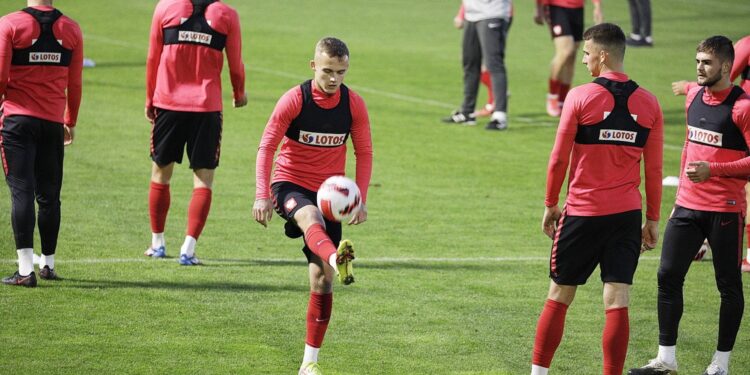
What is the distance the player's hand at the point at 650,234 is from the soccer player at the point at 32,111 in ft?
15.3

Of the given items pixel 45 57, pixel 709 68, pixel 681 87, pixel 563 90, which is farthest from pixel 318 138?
pixel 563 90

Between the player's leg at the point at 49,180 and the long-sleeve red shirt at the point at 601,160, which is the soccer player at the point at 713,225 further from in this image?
the player's leg at the point at 49,180

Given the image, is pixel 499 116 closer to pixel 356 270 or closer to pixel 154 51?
pixel 356 270

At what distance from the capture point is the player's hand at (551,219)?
22.5 ft

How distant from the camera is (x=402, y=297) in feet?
30.5

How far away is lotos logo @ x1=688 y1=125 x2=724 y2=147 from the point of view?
7613mm

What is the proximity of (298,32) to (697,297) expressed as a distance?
17311 millimetres

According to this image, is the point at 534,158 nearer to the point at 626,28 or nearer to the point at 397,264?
the point at 397,264

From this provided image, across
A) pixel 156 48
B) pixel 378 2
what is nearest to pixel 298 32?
pixel 378 2

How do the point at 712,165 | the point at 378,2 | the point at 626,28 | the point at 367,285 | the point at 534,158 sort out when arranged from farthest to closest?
the point at 378,2, the point at 626,28, the point at 534,158, the point at 367,285, the point at 712,165

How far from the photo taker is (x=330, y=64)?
23.3 feet

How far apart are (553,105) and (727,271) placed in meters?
11.1

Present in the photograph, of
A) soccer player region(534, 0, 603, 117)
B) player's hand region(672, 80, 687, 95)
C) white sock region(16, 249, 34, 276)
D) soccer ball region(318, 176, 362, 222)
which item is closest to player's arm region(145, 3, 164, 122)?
white sock region(16, 249, 34, 276)

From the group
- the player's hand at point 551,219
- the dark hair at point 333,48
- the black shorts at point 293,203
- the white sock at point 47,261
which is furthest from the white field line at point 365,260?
the player's hand at point 551,219
